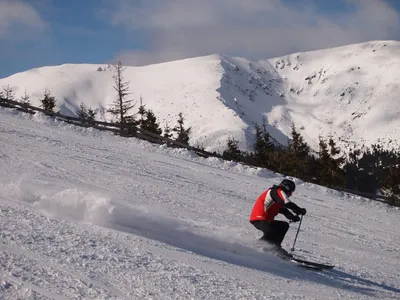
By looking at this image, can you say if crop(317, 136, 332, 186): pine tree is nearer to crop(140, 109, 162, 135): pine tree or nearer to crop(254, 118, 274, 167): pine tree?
crop(254, 118, 274, 167): pine tree

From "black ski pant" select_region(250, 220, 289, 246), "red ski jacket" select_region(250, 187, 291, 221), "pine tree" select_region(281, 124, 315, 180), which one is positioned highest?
Result: "pine tree" select_region(281, 124, 315, 180)

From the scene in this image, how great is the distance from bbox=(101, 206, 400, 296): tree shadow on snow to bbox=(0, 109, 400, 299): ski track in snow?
0.03 meters

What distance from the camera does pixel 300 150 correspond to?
48.6m

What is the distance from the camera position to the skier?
9523mm

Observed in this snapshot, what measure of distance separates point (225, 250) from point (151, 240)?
5.28 feet

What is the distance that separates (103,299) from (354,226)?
44.4 ft

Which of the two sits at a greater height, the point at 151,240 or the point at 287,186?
the point at 287,186

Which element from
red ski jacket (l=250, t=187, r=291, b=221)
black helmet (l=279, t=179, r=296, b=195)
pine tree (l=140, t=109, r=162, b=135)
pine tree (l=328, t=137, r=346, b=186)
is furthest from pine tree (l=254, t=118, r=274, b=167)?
black helmet (l=279, t=179, r=296, b=195)

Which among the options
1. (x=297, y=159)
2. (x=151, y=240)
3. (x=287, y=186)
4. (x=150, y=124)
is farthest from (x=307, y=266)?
(x=150, y=124)

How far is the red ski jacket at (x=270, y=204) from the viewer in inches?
374

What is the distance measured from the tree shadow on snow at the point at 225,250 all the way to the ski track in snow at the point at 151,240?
30mm

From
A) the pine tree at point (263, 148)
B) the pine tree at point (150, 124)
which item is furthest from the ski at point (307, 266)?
the pine tree at point (263, 148)

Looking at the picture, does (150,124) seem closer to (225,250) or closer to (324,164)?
(324,164)

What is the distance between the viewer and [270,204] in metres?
9.79
